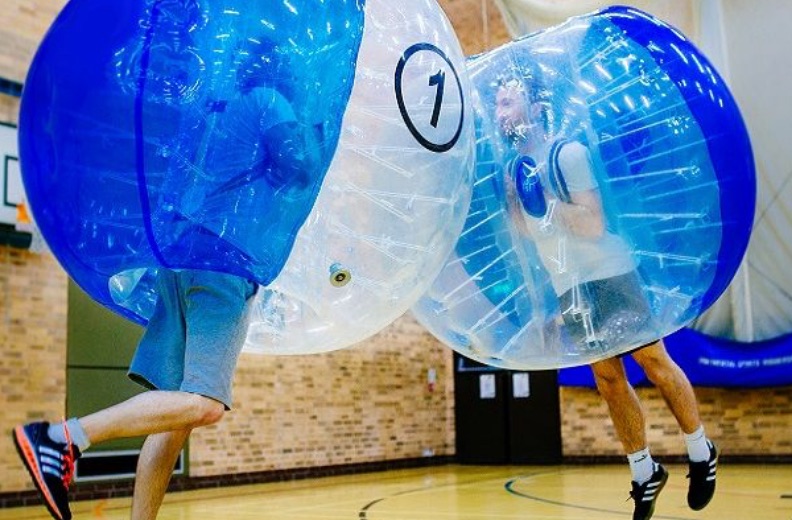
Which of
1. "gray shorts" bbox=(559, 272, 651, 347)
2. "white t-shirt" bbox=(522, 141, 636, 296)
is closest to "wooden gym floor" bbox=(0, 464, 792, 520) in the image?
"gray shorts" bbox=(559, 272, 651, 347)

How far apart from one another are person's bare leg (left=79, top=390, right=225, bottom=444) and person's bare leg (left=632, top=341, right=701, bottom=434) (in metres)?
1.62

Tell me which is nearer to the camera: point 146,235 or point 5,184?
point 146,235

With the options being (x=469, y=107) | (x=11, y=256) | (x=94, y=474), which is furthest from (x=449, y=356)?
(x=469, y=107)

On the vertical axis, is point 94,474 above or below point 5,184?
below

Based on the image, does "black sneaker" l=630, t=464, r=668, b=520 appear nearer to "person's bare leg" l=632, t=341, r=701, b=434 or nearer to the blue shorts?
"person's bare leg" l=632, t=341, r=701, b=434

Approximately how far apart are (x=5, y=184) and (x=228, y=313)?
466 cm

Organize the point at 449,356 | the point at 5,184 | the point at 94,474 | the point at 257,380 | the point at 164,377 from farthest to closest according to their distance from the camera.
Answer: the point at 449,356, the point at 257,380, the point at 94,474, the point at 5,184, the point at 164,377

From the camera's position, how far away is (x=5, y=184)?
6.25 metres

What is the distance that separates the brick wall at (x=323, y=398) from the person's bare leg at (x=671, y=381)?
4640 millimetres

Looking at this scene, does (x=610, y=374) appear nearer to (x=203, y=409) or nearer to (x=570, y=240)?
(x=570, y=240)

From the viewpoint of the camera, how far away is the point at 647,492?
3318mm

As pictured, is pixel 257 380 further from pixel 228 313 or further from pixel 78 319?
pixel 228 313

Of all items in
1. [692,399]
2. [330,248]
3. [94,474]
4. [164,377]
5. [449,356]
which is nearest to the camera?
[330,248]

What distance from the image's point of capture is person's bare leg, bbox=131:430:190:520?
8.43 ft
